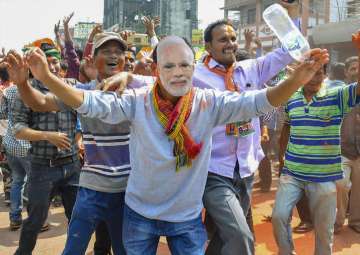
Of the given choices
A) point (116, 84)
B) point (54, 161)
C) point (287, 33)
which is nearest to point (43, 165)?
point (54, 161)

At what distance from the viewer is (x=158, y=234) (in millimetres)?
2643

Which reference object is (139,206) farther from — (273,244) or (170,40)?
(273,244)

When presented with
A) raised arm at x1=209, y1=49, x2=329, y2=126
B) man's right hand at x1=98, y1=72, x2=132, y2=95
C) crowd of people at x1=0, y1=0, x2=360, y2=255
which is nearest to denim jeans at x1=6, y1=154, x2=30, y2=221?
crowd of people at x1=0, y1=0, x2=360, y2=255

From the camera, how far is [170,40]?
260 centimetres

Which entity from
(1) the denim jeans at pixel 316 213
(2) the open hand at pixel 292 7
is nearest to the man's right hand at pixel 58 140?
(1) the denim jeans at pixel 316 213

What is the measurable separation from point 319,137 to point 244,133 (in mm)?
805

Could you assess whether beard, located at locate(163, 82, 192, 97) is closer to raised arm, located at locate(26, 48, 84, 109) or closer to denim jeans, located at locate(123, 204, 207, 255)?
raised arm, located at locate(26, 48, 84, 109)

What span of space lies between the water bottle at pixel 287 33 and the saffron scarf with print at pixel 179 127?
2.15ft

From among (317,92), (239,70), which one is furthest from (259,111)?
(317,92)

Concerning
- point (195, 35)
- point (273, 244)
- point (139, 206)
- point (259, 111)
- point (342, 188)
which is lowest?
point (273, 244)

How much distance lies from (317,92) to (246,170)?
997mm

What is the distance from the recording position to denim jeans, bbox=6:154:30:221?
18.6ft

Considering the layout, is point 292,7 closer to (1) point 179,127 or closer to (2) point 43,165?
(1) point 179,127

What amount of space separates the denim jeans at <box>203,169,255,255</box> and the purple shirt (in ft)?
0.26
